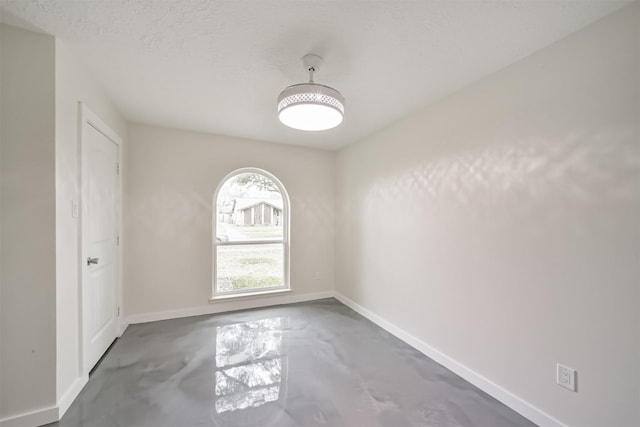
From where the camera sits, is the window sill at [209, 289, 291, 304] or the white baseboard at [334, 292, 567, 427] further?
the window sill at [209, 289, 291, 304]

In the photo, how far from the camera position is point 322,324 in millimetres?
3135

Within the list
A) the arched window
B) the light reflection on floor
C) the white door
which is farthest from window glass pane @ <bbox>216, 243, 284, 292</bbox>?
the white door

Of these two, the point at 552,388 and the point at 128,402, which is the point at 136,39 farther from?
the point at 552,388

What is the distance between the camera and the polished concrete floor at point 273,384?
5.55 ft

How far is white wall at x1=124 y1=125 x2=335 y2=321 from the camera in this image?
10.2 feet

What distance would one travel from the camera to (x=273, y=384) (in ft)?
6.63

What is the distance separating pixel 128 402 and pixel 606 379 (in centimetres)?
284

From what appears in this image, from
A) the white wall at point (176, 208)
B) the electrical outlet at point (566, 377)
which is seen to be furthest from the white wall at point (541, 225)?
the white wall at point (176, 208)

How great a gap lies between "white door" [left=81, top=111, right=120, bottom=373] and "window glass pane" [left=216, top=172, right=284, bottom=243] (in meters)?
1.19

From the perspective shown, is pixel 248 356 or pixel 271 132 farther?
pixel 271 132
